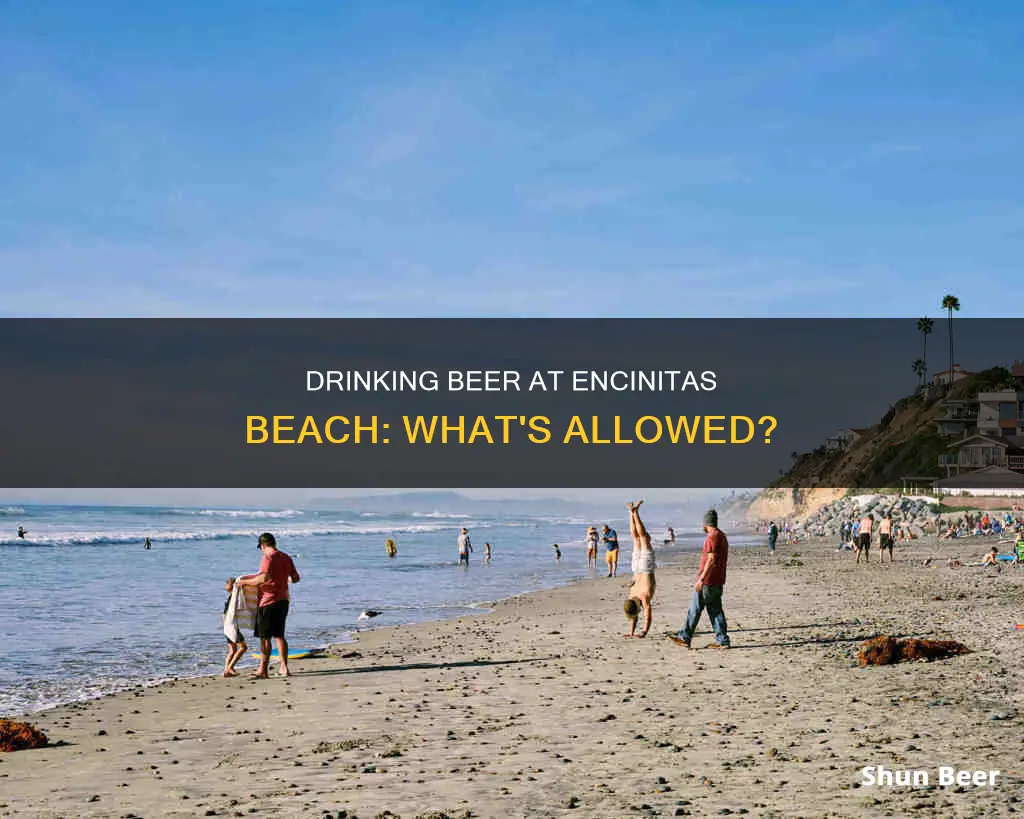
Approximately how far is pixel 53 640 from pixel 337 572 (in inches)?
836

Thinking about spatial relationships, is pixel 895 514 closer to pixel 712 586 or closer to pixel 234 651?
pixel 712 586

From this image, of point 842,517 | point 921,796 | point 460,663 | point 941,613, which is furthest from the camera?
point 842,517

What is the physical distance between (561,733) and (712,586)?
19.7ft

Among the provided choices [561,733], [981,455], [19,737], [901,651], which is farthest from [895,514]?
[19,737]

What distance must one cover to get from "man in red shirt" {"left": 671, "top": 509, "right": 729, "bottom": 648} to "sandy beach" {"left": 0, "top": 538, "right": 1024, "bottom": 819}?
43 centimetres

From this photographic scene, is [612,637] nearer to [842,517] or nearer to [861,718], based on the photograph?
[861,718]

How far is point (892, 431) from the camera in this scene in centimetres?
13362

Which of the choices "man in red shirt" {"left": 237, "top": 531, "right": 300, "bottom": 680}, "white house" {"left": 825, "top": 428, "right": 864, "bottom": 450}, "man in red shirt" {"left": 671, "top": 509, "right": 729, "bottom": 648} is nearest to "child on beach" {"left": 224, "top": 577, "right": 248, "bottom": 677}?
"man in red shirt" {"left": 237, "top": 531, "right": 300, "bottom": 680}

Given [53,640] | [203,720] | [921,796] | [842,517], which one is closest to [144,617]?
[53,640]

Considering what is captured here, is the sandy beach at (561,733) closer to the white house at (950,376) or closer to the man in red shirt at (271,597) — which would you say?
the man in red shirt at (271,597)

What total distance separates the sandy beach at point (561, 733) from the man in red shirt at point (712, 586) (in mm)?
427

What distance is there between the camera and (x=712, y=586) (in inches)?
592

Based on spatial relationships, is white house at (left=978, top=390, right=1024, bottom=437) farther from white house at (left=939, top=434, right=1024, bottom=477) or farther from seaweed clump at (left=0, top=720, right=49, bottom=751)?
seaweed clump at (left=0, top=720, right=49, bottom=751)

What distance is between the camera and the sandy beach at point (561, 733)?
7375 mm
